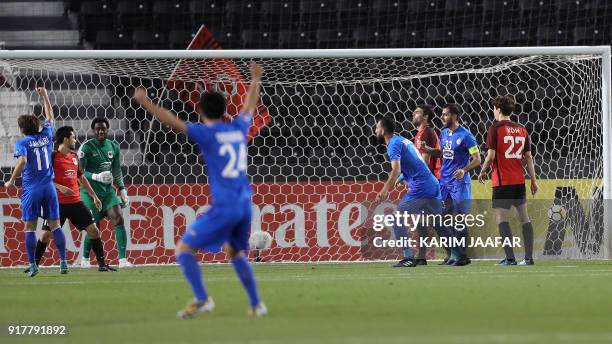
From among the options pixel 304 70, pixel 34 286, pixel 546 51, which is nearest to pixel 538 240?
pixel 546 51

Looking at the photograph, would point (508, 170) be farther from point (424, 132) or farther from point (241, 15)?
point (241, 15)

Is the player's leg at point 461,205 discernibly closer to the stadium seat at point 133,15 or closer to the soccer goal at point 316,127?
the soccer goal at point 316,127

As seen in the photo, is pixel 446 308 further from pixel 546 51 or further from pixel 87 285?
pixel 546 51

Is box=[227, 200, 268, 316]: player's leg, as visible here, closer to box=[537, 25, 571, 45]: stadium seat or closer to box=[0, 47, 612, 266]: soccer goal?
box=[0, 47, 612, 266]: soccer goal

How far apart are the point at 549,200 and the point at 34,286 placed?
658 cm

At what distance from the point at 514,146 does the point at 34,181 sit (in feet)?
16.4

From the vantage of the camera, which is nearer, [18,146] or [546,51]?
[18,146]

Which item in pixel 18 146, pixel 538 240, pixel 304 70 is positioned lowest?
pixel 538 240

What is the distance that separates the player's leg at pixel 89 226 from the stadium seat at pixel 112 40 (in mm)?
7345

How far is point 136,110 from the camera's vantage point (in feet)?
51.6

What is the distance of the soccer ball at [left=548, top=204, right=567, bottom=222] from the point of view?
13.3 meters

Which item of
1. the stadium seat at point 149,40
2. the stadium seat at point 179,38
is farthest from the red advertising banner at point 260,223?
the stadium seat at point 179,38

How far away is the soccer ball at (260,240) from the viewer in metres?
13.4

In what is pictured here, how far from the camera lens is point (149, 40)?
1905 centimetres
